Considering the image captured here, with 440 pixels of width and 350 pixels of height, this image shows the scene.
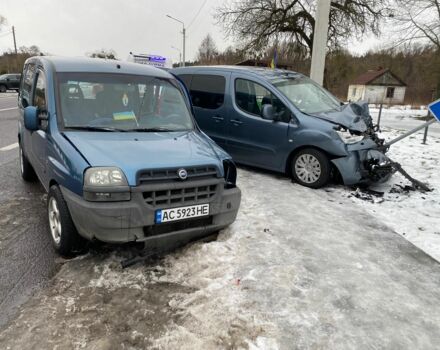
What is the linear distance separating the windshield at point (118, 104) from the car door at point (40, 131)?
279 mm

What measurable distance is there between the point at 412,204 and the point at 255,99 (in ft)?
10.3

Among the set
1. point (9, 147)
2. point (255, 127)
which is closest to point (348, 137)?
point (255, 127)

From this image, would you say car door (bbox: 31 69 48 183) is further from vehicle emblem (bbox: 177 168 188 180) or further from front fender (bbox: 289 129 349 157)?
front fender (bbox: 289 129 349 157)

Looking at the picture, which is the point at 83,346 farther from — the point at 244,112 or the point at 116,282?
the point at 244,112

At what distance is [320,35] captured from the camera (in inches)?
433

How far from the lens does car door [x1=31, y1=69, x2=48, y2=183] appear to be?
4.39 m

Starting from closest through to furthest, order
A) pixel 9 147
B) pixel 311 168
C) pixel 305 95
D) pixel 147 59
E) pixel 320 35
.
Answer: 1. pixel 311 168
2. pixel 305 95
3. pixel 9 147
4. pixel 320 35
5. pixel 147 59

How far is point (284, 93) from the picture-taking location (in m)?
7.06

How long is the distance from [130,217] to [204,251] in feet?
3.27

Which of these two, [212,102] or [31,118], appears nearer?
[31,118]

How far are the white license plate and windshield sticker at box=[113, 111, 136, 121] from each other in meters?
1.40

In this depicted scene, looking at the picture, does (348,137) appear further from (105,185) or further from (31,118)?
(31,118)

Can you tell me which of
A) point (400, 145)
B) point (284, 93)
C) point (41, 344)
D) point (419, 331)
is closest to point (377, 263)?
point (419, 331)

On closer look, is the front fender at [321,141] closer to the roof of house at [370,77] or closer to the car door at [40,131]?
the car door at [40,131]
